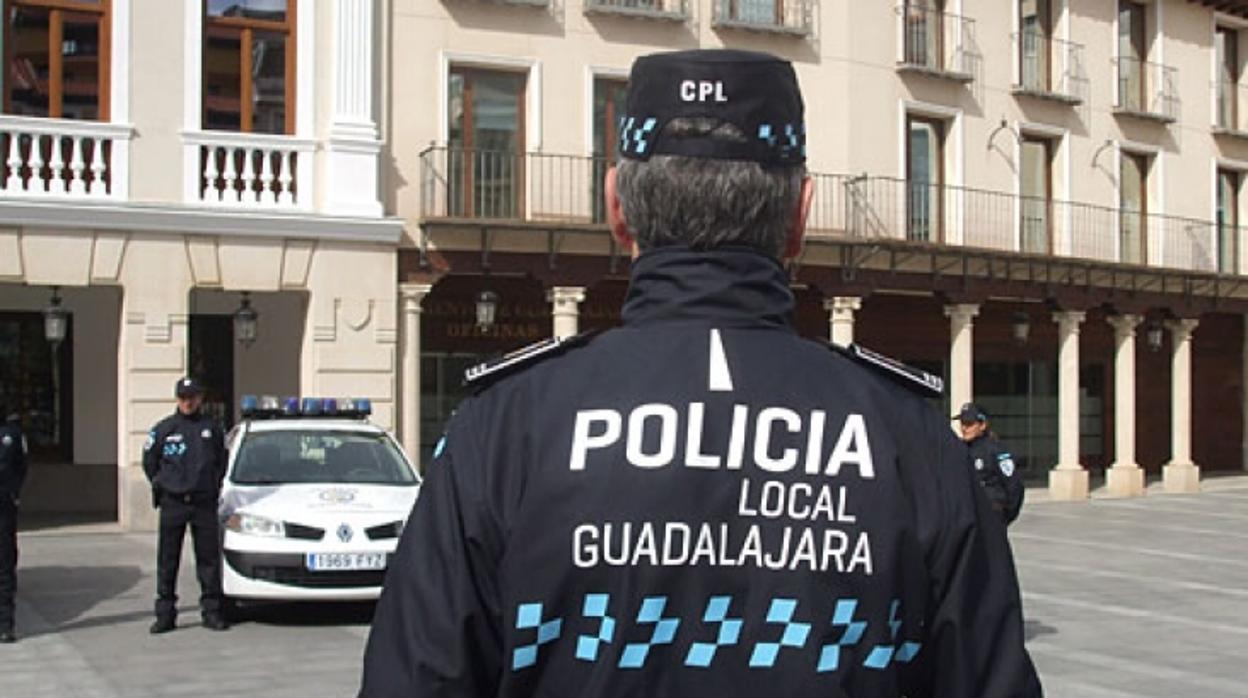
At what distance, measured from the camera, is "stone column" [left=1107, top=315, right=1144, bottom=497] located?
91.7 feet

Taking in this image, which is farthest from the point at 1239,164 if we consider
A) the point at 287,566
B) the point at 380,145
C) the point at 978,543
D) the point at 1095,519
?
the point at 978,543

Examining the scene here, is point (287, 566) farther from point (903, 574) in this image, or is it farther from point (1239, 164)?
point (1239, 164)

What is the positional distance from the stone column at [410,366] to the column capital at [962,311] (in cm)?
944

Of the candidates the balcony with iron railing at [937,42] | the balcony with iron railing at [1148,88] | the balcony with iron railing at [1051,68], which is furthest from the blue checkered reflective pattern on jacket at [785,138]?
the balcony with iron railing at [1148,88]

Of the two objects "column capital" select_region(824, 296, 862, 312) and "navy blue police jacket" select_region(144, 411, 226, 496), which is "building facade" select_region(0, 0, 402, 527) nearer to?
"navy blue police jacket" select_region(144, 411, 226, 496)

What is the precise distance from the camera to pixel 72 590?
14297mm

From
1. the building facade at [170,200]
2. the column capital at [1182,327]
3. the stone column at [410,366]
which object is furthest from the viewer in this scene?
the column capital at [1182,327]

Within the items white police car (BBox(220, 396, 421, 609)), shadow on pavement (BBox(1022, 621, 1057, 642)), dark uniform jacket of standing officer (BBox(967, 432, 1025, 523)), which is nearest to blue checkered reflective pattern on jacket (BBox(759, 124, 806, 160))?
dark uniform jacket of standing officer (BBox(967, 432, 1025, 523))

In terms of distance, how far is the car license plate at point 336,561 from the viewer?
1212 centimetres

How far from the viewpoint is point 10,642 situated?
11.4m

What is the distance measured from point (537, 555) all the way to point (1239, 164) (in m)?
32.1

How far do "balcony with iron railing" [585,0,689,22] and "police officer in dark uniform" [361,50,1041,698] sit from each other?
2055 cm

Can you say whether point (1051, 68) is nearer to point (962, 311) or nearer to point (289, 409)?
point (962, 311)

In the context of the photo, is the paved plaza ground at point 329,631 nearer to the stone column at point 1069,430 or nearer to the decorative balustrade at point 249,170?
the decorative balustrade at point 249,170
